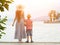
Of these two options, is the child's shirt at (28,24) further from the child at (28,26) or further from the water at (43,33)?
the water at (43,33)

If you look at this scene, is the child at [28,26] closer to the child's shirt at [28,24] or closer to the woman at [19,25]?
the child's shirt at [28,24]

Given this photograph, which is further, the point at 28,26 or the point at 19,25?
the point at 19,25

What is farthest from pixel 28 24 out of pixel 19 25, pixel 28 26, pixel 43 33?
pixel 43 33

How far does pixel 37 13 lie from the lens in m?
5.42

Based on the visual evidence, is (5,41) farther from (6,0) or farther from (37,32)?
(6,0)

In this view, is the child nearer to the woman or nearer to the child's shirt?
the child's shirt

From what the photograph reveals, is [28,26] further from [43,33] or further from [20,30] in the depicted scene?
[43,33]

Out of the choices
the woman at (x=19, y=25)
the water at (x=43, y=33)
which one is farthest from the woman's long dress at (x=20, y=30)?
the water at (x=43, y=33)

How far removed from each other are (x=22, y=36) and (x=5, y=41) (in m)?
0.45

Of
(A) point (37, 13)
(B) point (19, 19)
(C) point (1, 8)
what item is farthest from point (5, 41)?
(C) point (1, 8)

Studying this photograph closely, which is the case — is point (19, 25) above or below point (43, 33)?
above

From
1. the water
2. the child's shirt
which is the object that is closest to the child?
the child's shirt

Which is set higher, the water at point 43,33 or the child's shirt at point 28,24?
the child's shirt at point 28,24

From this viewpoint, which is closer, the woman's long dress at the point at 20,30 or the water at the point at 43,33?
the water at the point at 43,33
